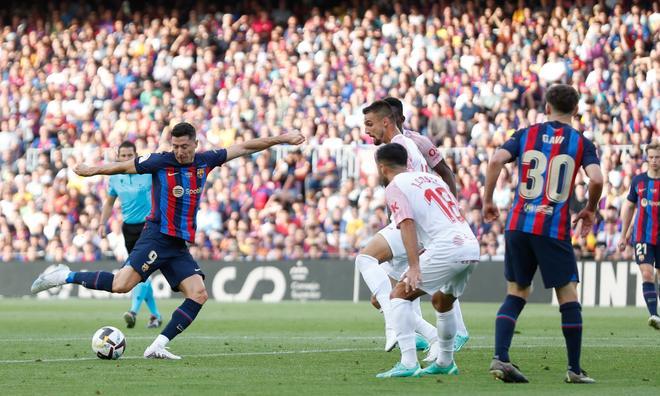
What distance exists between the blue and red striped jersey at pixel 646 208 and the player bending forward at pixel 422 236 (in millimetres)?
7865

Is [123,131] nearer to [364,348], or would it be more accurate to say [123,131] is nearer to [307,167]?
[307,167]

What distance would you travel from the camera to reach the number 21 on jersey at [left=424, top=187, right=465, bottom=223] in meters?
9.37

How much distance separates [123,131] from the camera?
30.9 meters

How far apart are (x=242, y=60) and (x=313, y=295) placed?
831 centimetres

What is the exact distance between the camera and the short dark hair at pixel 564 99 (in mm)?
9133

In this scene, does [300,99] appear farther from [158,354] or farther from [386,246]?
[386,246]

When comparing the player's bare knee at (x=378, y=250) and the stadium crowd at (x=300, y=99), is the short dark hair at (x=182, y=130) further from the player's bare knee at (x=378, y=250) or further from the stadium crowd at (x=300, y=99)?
the stadium crowd at (x=300, y=99)

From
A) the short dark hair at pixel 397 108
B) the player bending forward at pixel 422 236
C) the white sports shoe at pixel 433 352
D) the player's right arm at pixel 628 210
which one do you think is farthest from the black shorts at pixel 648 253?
the player bending forward at pixel 422 236

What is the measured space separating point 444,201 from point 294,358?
2.64 metres

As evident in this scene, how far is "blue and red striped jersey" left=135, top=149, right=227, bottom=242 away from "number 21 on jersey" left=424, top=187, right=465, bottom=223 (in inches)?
116

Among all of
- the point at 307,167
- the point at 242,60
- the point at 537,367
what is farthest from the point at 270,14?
the point at 537,367

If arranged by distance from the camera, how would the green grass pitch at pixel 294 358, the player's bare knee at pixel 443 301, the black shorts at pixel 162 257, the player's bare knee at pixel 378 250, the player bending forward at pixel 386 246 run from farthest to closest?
the black shorts at pixel 162 257
the player's bare knee at pixel 378 250
the player bending forward at pixel 386 246
the player's bare knee at pixel 443 301
the green grass pitch at pixel 294 358

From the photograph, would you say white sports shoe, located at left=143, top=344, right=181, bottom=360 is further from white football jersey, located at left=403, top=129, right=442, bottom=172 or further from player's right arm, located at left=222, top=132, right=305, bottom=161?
white football jersey, located at left=403, top=129, right=442, bottom=172

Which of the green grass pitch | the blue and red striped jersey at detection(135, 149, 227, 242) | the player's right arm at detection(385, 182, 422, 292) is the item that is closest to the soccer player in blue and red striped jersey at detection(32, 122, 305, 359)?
the blue and red striped jersey at detection(135, 149, 227, 242)
